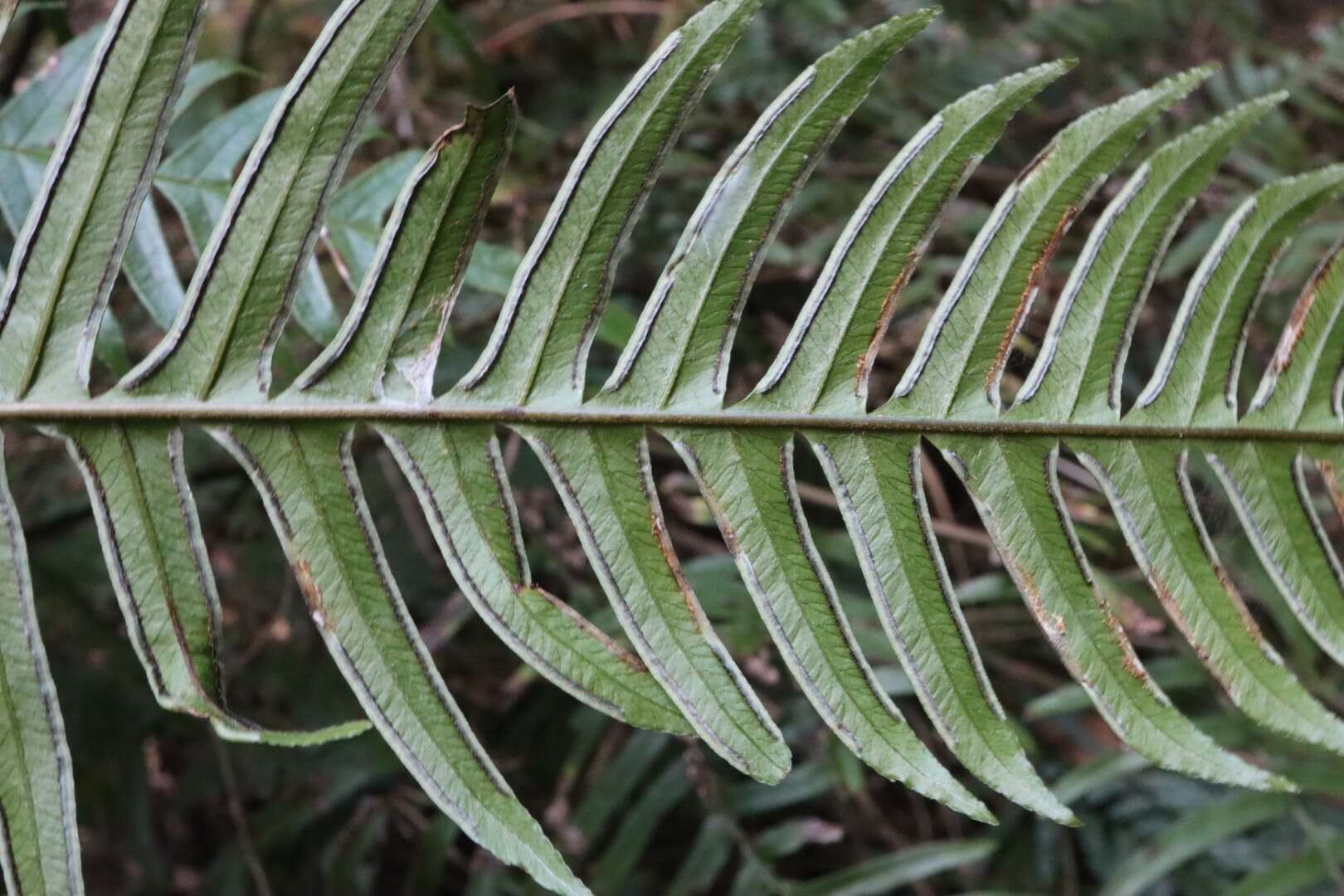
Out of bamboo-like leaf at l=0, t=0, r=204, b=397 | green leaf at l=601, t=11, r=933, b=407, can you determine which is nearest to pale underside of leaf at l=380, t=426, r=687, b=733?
green leaf at l=601, t=11, r=933, b=407

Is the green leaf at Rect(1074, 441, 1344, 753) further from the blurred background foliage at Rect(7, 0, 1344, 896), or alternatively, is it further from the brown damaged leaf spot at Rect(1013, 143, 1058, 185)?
the blurred background foliage at Rect(7, 0, 1344, 896)

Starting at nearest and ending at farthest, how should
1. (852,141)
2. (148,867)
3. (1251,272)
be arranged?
1. (1251,272)
2. (148,867)
3. (852,141)

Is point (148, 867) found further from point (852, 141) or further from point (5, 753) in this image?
point (852, 141)

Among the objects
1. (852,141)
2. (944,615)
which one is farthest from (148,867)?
(852,141)

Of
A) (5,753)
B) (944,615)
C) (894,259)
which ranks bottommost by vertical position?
(5,753)

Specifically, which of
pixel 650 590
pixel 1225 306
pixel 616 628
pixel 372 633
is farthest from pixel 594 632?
pixel 616 628

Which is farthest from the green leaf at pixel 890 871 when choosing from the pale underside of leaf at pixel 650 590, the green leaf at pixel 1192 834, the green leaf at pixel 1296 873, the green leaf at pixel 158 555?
the green leaf at pixel 158 555

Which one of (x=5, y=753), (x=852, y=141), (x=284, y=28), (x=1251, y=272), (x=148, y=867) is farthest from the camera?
(x=284, y=28)

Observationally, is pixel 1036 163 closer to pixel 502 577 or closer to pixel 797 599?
pixel 797 599
